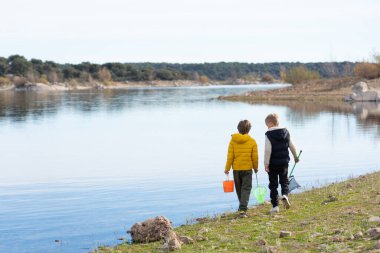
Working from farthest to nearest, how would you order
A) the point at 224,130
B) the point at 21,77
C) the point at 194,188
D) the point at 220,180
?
the point at 21,77
the point at 224,130
the point at 220,180
the point at 194,188

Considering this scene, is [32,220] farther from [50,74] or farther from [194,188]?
[50,74]

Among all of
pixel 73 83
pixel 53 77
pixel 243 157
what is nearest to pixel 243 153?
pixel 243 157

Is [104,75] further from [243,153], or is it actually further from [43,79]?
[243,153]

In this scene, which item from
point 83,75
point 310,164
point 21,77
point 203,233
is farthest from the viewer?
point 83,75

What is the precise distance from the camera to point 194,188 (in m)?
14.9

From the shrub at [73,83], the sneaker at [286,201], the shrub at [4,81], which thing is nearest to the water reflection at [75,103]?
the sneaker at [286,201]

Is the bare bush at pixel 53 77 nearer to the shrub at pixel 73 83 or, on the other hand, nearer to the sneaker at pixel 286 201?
the shrub at pixel 73 83

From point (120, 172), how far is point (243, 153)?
780 centimetres

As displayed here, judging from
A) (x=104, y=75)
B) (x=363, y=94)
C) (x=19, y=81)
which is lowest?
(x=363, y=94)

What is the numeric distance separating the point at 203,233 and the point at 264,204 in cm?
293

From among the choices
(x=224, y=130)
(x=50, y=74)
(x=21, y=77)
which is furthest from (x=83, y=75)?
(x=224, y=130)

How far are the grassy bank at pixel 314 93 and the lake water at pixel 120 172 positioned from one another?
106 ft

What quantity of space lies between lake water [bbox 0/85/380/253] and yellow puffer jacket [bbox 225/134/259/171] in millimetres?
1436

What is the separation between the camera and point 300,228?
8719 mm
